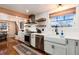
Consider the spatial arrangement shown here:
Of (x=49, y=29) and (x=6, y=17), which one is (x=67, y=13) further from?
(x=6, y=17)

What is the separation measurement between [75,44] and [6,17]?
1.81 metres

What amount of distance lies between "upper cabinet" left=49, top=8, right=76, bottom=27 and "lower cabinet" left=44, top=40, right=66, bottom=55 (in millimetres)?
638

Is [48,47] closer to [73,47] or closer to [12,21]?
[73,47]

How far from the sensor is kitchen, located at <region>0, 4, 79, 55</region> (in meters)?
2.14

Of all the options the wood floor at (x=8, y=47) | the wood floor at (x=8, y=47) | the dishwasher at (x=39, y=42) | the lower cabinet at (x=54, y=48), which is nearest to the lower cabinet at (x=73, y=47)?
the lower cabinet at (x=54, y=48)

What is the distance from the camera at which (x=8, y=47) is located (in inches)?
119

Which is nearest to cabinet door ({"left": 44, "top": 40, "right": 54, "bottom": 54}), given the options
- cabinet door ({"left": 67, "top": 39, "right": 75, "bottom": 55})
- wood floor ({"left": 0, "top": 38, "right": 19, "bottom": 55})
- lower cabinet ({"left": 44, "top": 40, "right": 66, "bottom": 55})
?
lower cabinet ({"left": 44, "top": 40, "right": 66, "bottom": 55})

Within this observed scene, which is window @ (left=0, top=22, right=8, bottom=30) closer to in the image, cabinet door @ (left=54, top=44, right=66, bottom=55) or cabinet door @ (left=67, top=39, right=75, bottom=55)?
cabinet door @ (left=54, top=44, right=66, bottom=55)

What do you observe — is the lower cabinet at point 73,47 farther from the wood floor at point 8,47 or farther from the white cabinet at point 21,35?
the white cabinet at point 21,35

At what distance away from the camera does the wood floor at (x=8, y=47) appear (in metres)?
2.69

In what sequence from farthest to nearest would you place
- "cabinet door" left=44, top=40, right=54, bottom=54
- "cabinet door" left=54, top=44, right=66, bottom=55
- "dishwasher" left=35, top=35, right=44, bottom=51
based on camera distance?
"dishwasher" left=35, top=35, right=44, bottom=51 → "cabinet door" left=44, top=40, right=54, bottom=54 → "cabinet door" left=54, top=44, right=66, bottom=55

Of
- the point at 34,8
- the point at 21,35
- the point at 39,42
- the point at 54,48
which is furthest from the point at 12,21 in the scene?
the point at 54,48

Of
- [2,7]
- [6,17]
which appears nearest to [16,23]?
[6,17]

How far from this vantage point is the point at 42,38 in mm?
3057
